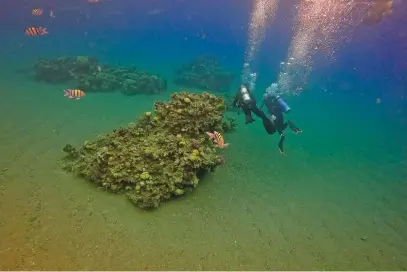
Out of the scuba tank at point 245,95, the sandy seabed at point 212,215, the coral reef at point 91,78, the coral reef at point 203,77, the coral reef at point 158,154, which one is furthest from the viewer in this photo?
the coral reef at point 203,77

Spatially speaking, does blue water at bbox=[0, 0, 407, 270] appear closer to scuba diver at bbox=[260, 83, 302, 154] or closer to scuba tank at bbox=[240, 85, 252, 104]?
scuba diver at bbox=[260, 83, 302, 154]

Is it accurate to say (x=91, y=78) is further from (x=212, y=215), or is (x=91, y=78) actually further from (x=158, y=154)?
(x=212, y=215)

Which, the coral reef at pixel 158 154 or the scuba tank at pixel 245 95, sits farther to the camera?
the scuba tank at pixel 245 95

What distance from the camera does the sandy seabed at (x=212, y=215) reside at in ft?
14.6

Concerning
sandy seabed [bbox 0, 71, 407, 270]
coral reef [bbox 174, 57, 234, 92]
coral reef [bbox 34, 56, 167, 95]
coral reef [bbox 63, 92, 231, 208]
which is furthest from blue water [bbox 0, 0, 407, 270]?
coral reef [bbox 174, 57, 234, 92]

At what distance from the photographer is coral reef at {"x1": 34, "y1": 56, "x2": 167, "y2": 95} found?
14641mm

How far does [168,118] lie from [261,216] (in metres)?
3.12

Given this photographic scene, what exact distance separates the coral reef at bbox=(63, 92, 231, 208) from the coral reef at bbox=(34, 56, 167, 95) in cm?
873

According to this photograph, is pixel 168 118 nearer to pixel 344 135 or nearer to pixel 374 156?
pixel 374 156

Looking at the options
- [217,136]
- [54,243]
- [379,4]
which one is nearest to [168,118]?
[217,136]

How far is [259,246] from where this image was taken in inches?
199

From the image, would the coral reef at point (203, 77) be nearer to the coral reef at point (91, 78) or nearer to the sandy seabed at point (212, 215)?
the coral reef at point (91, 78)

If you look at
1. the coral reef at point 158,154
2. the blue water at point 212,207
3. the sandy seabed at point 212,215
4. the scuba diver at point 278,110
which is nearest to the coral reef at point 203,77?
the blue water at point 212,207

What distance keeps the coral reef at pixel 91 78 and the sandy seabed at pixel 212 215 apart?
476 centimetres
